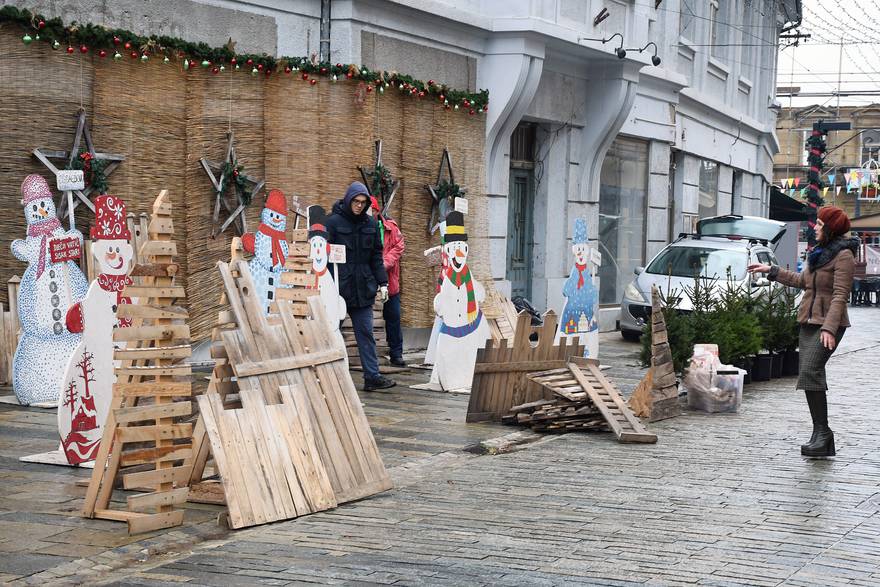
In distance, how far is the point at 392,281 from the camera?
14109 mm

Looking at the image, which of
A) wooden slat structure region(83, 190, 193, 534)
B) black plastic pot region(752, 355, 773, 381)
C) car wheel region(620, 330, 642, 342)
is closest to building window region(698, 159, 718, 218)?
car wheel region(620, 330, 642, 342)

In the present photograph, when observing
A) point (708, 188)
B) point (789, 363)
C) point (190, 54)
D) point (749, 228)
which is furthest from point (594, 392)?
point (708, 188)

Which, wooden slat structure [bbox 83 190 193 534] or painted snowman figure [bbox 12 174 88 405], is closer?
wooden slat structure [bbox 83 190 193 534]

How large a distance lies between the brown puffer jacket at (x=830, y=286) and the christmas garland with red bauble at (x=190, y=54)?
6.33 metres

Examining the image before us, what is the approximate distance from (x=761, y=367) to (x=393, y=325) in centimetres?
431

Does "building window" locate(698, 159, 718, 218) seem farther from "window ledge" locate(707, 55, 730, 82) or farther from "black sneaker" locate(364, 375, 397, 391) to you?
"black sneaker" locate(364, 375, 397, 391)

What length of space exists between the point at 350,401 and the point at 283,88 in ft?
21.9

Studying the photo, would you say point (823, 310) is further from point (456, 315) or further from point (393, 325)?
point (393, 325)

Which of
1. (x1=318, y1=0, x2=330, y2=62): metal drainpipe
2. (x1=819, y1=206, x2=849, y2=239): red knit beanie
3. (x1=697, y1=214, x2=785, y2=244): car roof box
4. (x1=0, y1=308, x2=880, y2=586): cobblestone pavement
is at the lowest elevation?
(x1=0, y1=308, x2=880, y2=586): cobblestone pavement

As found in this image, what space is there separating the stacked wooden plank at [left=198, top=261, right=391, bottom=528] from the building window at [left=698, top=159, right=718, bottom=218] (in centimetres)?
2163

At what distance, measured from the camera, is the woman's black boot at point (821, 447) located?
945 cm

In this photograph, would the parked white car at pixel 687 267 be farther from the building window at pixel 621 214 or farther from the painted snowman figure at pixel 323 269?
the painted snowman figure at pixel 323 269

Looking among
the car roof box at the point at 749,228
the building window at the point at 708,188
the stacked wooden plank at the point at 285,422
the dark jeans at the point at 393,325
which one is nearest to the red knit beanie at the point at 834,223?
the stacked wooden plank at the point at 285,422

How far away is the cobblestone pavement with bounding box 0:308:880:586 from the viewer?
19.4 feet
